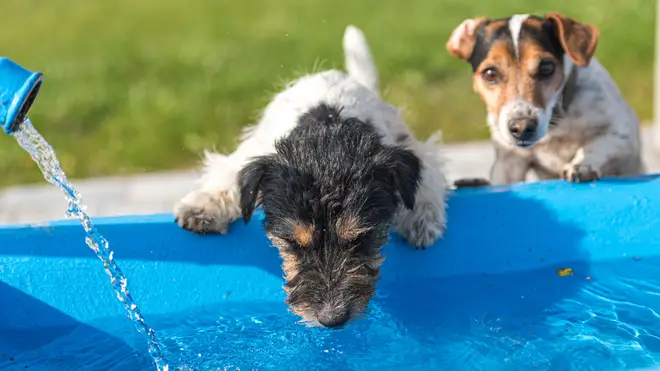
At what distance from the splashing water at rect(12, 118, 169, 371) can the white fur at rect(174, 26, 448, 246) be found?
0.41 meters

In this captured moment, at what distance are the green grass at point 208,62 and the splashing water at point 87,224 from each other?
104 inches

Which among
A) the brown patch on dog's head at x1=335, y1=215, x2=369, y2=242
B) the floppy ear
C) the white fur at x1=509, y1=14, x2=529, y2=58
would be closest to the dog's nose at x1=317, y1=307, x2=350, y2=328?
the brown patch on dog's head at x1=335, y1=215, x2=369, y2=242

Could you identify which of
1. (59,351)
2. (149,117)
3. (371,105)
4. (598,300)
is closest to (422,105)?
A: (149,117)

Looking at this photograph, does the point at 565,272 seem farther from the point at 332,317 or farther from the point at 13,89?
the point at 13,89

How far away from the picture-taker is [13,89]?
2.91 m

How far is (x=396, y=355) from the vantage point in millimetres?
3676

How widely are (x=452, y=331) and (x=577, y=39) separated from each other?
6.20 ft

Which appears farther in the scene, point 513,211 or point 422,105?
point 422,105

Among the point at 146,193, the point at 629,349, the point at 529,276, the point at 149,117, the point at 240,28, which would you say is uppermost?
the point at 240,28

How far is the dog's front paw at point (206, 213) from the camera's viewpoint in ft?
13.8

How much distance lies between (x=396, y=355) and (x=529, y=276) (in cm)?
106

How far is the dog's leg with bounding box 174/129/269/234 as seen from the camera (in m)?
4.20

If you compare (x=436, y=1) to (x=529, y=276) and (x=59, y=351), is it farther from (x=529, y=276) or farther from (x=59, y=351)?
(x=59, y=351)

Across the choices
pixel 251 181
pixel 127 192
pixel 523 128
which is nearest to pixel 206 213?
pixel 251 181
